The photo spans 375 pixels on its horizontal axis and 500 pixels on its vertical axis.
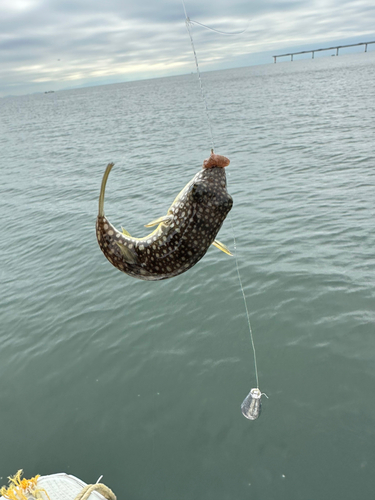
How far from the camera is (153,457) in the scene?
21.1ft

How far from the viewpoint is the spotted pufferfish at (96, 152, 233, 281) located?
8.45 feet

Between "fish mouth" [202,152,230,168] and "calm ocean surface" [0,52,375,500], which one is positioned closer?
"fish mouth" [202,152,230,168]

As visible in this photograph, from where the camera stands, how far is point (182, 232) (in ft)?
8.55

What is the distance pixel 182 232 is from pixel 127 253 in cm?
44

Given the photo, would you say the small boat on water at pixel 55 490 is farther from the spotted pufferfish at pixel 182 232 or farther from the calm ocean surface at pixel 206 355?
the spotted pufferfish at pixel 182 232

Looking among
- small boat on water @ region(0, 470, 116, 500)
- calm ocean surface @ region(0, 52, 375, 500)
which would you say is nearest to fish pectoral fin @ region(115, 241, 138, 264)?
small boat on water @ region(0, 470, 116, 500)

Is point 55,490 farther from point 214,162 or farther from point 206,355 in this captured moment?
point 214,162

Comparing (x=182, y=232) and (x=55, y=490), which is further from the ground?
(x=182, y=232)

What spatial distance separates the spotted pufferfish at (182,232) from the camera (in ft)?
8.45

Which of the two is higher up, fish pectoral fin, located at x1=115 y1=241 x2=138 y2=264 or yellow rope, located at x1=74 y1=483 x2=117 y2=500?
fish pectoral fin, located at x1=115 y1=241 x2=138 y2=264

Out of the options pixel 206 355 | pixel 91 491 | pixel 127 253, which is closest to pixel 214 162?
pixel 127 253

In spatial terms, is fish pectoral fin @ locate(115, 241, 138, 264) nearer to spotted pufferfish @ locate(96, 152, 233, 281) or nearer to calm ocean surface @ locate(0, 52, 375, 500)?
spotted pufferfish @ locate(96, 152, 233, 281)

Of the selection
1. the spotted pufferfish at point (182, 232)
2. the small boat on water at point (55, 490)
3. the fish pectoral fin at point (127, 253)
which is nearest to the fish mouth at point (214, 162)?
the spotted pufferfish at point (182, 232)

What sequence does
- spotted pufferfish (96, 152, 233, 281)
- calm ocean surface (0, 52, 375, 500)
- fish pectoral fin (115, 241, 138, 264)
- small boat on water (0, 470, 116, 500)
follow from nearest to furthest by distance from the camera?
1. spotted pufferfish (96, 152, 233, 281)
2. fish pectoral fin (115, 241, 138, 264)
3. small boat on water (0, 470, 116, 500)
4. calm ocean surface (0, 52, 375, 500)
